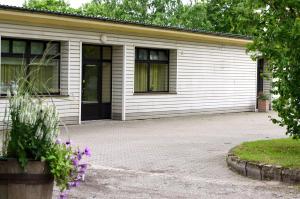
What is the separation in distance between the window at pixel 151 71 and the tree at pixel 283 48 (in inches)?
428

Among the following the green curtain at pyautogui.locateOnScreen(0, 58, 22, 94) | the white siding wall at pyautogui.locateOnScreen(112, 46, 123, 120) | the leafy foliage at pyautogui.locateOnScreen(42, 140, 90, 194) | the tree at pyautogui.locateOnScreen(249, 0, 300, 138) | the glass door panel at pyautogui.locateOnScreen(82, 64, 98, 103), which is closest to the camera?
the leafy foliage at pyautogui.locateOnScreen(42, 140, 90, 194)

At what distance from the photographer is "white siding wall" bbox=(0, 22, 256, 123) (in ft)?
61.9

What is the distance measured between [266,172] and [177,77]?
547 inches

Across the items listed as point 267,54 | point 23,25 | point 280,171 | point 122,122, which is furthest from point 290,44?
point 122,122

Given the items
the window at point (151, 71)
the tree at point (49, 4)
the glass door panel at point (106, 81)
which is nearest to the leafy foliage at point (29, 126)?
the glass door panel at point (106, 81)

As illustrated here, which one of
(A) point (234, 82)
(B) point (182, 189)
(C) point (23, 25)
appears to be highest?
(C) point (23, 25)

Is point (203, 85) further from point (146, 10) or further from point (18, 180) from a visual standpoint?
point (146, 10)

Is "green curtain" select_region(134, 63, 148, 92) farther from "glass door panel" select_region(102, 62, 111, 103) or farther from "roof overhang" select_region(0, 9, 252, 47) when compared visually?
"roof overhang" select_region(0, 9, 252, 47)

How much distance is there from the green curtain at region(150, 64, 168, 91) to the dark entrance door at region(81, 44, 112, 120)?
224 cm

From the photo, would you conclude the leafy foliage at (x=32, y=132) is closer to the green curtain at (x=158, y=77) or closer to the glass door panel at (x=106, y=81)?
the glass door panel at (x=106, y=81)

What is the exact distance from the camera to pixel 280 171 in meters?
9.48

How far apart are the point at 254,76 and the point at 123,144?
15.2 metres

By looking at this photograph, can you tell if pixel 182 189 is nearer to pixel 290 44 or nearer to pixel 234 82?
pixel 290 44

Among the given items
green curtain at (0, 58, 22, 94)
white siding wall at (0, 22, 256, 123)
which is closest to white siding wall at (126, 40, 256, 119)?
white siding wall at (0, 22, 256, 123)
